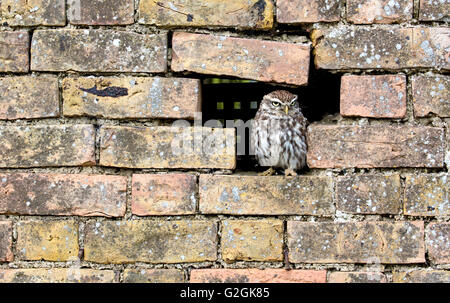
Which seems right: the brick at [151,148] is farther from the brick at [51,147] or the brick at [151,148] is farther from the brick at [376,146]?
the brick at [376,146]

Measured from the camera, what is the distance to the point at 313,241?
132cm

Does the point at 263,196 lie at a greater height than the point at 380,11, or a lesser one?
lesser

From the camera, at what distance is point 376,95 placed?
132 cm

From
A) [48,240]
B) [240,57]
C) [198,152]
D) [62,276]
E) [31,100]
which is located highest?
[240,57]

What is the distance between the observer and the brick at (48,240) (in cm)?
133

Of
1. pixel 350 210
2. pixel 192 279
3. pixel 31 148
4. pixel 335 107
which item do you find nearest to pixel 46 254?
pixel 31 148

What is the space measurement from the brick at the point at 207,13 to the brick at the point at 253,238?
588 millimetres

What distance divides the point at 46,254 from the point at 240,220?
584 millimetres

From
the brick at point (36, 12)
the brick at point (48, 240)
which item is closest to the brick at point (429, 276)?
the brick at point (48, 240)

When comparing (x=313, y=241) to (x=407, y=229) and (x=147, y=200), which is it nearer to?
(x=407, y=229)

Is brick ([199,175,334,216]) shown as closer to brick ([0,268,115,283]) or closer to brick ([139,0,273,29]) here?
brick ([0,268,115,283])

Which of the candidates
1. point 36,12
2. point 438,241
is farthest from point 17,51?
point 438,241

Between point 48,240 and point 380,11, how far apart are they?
3.89ft

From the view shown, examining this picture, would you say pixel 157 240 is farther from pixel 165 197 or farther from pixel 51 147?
pixel 51 147
